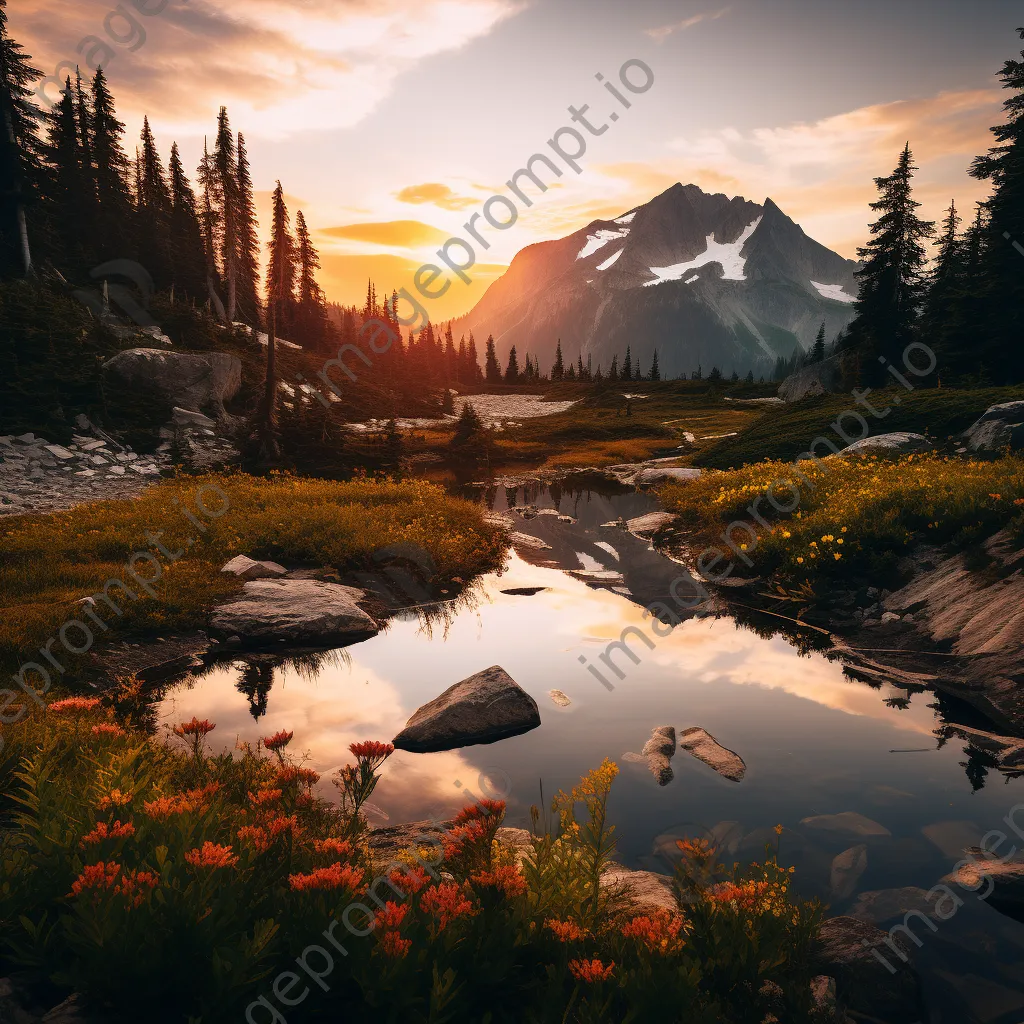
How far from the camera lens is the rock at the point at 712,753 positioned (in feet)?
23.9

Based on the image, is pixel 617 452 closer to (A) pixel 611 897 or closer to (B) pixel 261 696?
(B) pixel 261 696

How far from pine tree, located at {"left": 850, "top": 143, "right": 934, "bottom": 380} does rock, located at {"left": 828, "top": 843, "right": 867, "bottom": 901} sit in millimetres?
37678

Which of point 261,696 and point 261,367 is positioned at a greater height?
point 261,367

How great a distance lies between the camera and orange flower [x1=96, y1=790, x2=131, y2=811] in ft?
12.1

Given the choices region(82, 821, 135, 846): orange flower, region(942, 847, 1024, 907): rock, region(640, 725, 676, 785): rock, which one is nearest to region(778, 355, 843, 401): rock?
region(640, 725, 676, 785): rock

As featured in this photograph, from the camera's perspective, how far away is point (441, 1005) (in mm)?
2650

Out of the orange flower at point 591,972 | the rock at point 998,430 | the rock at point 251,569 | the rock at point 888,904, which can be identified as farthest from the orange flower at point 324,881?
the rock at point 998,430

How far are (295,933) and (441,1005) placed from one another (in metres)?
0.90

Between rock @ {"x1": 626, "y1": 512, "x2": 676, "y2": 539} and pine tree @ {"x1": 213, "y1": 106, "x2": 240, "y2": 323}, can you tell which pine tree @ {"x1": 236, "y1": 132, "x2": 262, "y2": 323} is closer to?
pine tree @ {"x1": 213, "y1": 106, "x2": 240, "y2": 323}

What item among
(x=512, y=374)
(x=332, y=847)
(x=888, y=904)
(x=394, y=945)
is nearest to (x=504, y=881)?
(x=394, y=945)

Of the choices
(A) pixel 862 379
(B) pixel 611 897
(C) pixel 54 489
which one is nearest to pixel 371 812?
(B) pixel 611 897

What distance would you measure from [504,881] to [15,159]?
51194 millimetres

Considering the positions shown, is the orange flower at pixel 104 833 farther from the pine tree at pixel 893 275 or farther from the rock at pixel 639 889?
the pine tree at pixel 893 275

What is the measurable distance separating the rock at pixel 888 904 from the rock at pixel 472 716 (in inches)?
167
